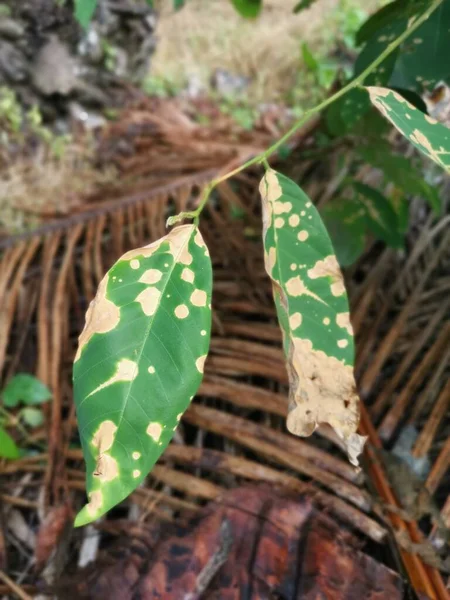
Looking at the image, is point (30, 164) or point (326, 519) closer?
point (326, 519)

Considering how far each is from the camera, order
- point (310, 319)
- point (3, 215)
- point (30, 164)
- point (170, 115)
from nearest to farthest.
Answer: point (310, 319), point (3, 215), point (30, 164), point (170, 115)

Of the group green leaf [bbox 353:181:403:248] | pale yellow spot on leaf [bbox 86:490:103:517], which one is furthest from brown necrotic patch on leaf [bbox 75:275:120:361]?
green leaf [bbox 353:181:403:248]

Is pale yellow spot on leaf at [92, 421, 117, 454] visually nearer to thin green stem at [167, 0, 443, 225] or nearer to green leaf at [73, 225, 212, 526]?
green leaf at [73, 225, 212, 526]

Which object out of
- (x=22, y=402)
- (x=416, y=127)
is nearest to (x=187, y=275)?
(x=416, y=127)

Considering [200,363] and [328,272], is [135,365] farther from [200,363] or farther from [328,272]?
[328,272]

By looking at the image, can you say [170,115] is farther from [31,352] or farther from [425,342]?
[425,342]

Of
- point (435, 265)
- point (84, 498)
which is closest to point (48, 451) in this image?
point (84, 498)
